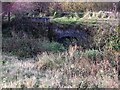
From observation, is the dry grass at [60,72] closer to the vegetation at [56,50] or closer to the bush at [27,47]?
the vegetation at [56,50]

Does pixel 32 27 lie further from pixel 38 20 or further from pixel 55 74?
pixel 55 74

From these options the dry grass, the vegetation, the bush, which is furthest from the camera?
the bush

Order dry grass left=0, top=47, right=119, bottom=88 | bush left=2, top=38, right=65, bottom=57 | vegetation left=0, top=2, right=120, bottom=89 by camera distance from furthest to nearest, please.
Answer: bush left=2, top=38, right=65, bottom=57
vegetation left=0, top=2, right=120, bottom=89
dry grass left=0, top=47, right=119, bottom=88

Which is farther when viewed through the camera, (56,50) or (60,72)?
(56,50)

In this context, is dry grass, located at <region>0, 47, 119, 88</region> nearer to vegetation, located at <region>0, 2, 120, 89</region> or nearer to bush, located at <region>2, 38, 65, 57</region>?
vegetation, located at <region>0, 2, 120, 89</region>

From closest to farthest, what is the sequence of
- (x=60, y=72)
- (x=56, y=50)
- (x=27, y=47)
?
(x=60, y=72)
(x=56, y=50)
(x=27, y=47)

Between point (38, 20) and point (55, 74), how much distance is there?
379cm

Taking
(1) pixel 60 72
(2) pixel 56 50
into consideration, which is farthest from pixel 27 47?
(1) pixel 60 72

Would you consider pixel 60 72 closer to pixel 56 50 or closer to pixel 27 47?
pixel 56 50

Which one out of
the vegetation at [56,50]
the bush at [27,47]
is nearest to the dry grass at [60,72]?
the vegetation at [56,50]

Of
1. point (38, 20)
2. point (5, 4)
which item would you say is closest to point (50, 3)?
point (38, 20)

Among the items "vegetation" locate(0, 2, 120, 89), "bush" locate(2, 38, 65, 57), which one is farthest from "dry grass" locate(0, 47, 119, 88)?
"bush" locate(2, 38, 65, 57)

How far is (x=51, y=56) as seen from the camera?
20.4 ft

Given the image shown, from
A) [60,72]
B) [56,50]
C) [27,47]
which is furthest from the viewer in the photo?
[27,47]
